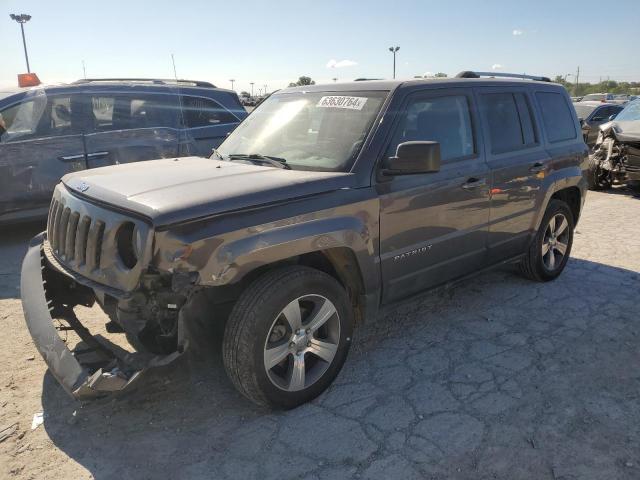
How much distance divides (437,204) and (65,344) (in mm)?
2456

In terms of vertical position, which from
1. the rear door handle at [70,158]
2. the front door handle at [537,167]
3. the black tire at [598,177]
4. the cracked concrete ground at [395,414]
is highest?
the rear door handle at [70,158]

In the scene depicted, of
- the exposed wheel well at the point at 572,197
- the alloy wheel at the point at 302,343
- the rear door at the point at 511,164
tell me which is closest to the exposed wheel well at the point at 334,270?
the alloy wheel at the point at 302,343

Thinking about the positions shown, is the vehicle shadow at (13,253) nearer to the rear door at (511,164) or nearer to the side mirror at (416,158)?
the side mirror at (416,158)

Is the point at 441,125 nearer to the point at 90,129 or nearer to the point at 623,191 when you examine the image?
the point at 90,129

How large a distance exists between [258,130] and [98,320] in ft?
6.64

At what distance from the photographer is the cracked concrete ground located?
254cm

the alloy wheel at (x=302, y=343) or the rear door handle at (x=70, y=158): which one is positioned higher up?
the rear door handle at (x=70, y=158)

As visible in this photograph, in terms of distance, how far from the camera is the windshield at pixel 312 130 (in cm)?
328

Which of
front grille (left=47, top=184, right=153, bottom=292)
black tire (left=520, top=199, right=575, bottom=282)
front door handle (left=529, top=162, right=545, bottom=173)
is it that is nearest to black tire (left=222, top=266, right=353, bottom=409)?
front grille (left=47, top=184, right=153, bottom=292)

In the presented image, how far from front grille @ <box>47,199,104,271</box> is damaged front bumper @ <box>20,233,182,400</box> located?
100 mm

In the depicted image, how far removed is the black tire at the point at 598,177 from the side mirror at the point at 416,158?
859 centimetres

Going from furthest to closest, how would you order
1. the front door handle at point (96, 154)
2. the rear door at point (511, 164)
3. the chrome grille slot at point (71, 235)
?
the front door handle at point (96, 154) → the rear door at point (511, 164) → the chrome grille slot at point (71, 235)

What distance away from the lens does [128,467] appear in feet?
8.29

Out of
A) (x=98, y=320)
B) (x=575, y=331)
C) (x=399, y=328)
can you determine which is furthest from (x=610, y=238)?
(x=98, y=320)
